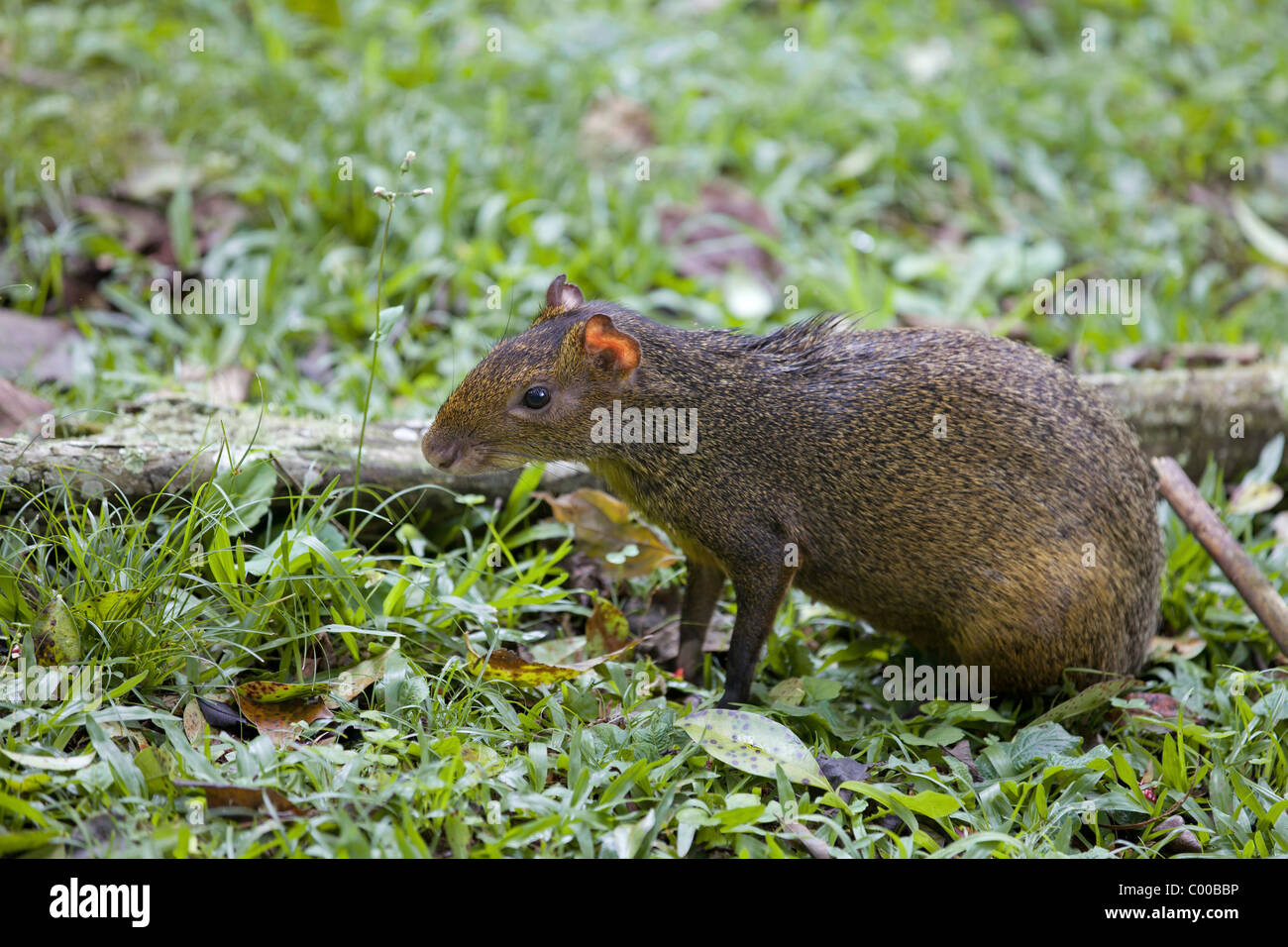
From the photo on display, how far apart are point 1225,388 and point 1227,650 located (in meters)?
1.59

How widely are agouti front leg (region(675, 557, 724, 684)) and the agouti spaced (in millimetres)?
205

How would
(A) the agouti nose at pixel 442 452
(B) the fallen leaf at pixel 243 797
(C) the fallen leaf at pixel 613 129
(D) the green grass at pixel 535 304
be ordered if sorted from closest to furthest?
(B) the fallen leaf at pixel 243 797
(D) the green grass at pixel 535 304
(A) the agouti nose at pixel 442 452
(C) the fallen leaf at pixel 613 129

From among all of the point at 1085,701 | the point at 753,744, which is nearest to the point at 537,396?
the point at 753,744

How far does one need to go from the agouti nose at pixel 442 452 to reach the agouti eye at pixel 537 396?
0.30m

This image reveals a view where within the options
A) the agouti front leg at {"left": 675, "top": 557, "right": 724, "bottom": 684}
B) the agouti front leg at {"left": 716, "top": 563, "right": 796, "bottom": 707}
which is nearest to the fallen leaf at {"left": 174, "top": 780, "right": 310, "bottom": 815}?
the agouti front leg at {"left": 716, "top": 563, "right": 796, "bottom": 707}

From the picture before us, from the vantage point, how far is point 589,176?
7.65 m

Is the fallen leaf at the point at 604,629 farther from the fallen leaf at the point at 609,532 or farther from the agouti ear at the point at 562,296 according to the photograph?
the agouti ear at the point at 562,296

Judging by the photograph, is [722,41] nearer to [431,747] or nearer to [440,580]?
[440,580]

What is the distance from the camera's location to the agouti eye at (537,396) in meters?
4.47

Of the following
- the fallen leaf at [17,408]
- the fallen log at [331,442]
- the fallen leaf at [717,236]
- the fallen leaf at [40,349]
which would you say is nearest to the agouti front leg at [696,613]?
the fallen log at [331,442]

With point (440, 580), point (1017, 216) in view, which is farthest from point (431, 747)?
point (1017, 216)

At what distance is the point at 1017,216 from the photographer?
8.26m

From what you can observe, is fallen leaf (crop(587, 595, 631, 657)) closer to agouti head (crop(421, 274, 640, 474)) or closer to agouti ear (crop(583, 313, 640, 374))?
agouti head (crop(421, 274, 640, 474))

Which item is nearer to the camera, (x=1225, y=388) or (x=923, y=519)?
(x=923, y=519)
